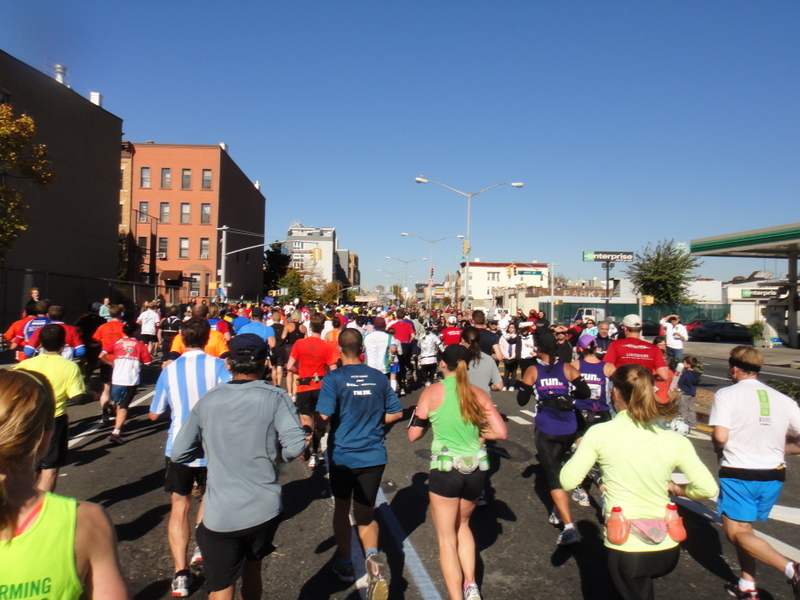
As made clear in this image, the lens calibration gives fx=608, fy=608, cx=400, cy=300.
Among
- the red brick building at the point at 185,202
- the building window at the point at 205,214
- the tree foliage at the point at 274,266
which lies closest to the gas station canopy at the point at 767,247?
the red brick building at the point at 185,202

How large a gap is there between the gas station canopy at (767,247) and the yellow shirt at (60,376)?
1248 inches

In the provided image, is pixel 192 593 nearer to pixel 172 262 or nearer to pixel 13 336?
pixel 13 336

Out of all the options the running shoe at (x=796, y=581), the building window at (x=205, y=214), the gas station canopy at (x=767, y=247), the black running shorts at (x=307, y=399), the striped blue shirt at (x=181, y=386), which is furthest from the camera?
the building window at (x=205, y=214)

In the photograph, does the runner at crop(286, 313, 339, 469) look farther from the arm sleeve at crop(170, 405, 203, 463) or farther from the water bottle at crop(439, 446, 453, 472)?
the arm sleeve at crop(170, 405, 203, 463)

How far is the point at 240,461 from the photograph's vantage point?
130 inches

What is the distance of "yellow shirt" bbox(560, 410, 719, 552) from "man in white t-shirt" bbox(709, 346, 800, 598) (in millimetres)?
1138

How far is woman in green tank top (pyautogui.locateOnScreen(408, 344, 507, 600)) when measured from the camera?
13.0ft

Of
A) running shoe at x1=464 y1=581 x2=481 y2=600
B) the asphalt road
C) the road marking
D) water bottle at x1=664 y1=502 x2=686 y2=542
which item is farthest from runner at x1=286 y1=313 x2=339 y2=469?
water bottle at x1=664 y1=502 x2=686 y2=542

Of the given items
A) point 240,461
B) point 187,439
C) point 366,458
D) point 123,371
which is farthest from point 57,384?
point 123,371

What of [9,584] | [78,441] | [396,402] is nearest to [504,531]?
[396,402]

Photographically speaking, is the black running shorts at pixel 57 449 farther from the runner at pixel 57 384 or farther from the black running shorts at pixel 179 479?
the black running shorts at pixel 179 479

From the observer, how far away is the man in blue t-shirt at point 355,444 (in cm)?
433

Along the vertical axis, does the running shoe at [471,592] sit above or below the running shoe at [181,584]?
above

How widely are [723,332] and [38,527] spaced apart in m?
46.9
